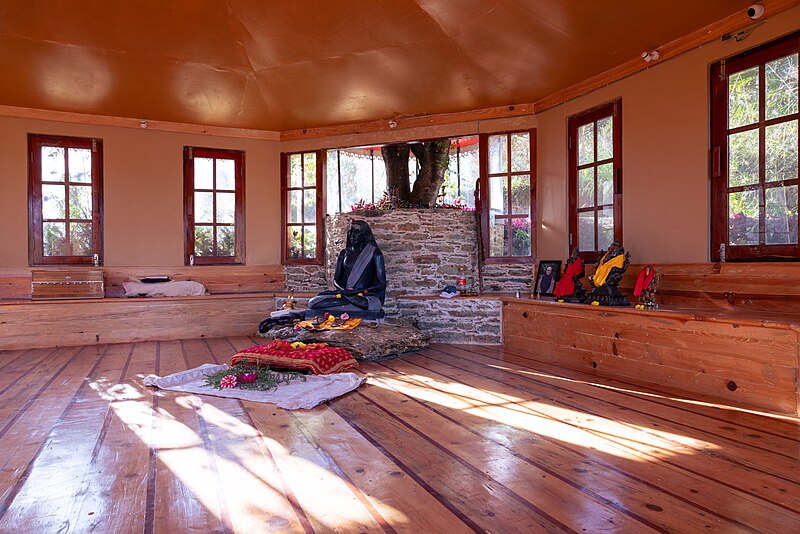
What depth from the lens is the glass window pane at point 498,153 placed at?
305 inches

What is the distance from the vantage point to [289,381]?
16.3ft

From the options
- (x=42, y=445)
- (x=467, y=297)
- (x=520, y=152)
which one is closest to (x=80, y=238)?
(x=42, y=445)

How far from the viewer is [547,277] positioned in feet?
22.6

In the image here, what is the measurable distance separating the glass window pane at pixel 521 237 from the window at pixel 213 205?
423 centimetres

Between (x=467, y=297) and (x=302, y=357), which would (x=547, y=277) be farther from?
(x=302, y=357)

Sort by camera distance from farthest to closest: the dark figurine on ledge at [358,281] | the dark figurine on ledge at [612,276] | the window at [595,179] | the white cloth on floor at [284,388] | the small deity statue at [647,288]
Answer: the dark figurine on ledge at [358,281], the window at [595,179], the dark figurine on ledge at [612,276], the small deity statue at [647,288], the white cloth on floor at [284,388]

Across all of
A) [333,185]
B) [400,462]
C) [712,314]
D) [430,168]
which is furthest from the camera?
[333,185]

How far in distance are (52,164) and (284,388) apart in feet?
18.0

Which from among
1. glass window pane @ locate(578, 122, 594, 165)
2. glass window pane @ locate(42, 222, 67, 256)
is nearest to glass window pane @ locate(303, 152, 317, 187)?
glass window pane @ locate(42, 222, 67, 256)

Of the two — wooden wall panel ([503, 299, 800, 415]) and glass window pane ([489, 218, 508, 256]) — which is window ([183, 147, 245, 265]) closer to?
glass window pane ([489, 218, 508, 256])

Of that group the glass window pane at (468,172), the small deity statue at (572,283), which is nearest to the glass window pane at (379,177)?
the glass window pane at (468,172)

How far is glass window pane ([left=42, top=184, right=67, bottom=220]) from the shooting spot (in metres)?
7.68

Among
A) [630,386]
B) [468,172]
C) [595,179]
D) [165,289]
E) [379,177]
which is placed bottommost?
[630,386]

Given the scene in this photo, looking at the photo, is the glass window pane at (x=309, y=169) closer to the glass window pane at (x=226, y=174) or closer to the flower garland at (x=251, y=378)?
the glass window pane at (x=226, y=174)
